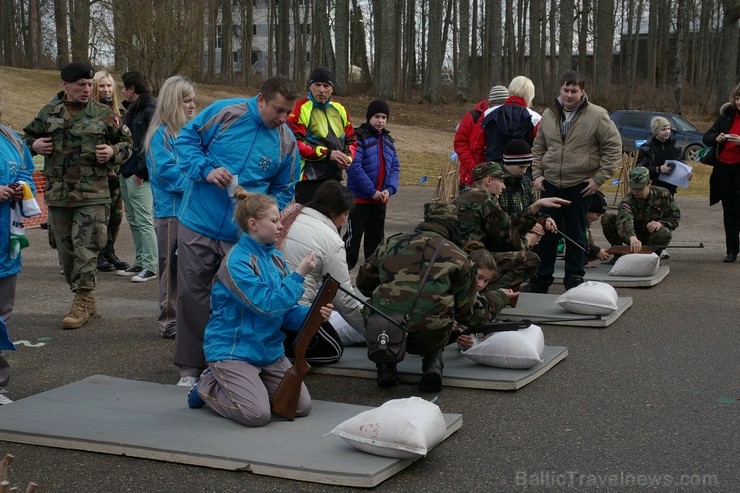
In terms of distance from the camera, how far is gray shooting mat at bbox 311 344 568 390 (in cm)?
611

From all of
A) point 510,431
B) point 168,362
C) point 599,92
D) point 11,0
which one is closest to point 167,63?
point 599,92

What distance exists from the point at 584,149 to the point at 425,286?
364 centimetres

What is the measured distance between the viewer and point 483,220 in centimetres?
784

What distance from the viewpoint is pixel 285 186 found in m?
6.34

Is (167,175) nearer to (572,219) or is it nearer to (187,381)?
(187,381)

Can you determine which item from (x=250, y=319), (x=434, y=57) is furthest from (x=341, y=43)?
(x=250, y=319)

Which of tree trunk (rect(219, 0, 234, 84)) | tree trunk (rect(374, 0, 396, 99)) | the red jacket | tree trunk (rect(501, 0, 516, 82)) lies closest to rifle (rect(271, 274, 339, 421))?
the red jacket

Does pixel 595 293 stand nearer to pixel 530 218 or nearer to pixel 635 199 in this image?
pixel 530 218

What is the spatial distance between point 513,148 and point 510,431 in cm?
408

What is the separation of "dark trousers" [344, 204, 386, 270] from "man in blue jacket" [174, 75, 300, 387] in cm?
340

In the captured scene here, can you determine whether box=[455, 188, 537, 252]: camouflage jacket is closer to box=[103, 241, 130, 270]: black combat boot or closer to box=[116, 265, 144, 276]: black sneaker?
box=[116, 265, 144, 276]: black sneaker

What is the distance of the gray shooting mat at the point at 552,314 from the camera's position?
26.2 feet

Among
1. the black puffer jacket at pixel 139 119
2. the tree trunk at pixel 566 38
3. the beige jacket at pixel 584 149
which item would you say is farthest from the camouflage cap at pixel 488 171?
the tree trunk at pixel 566 38

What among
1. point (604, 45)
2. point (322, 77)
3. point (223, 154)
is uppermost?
point (604, 45)
